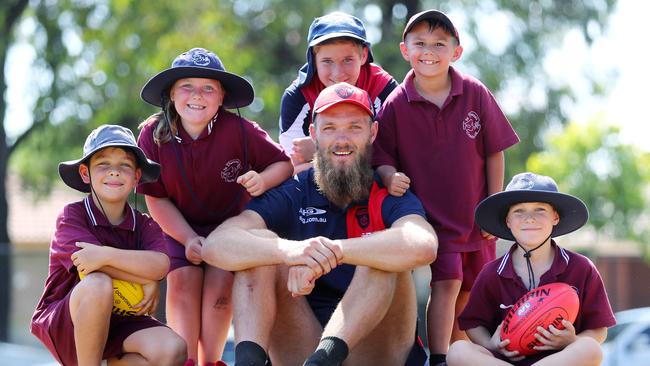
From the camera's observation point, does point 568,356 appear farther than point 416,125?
No

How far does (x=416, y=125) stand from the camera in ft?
17.5

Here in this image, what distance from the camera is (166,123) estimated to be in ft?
17.8

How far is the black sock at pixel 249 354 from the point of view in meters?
4.44

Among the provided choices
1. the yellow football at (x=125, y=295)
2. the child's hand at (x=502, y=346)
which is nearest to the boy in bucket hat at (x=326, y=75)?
the yellow football at (x=125, y=295)

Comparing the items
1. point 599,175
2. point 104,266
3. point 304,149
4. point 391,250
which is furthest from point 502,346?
point 599,175

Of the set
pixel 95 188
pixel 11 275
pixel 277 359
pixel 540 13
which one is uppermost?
pixel 540 13

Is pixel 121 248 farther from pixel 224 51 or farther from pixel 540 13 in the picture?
pixel 540 13

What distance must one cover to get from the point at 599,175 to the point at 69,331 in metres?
18.3

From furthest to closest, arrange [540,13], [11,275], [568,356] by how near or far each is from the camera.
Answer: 1. [540,13]
2. [11,275]
3. [568,356]

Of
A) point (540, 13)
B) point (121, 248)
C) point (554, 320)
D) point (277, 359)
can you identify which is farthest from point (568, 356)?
point (540, 13)

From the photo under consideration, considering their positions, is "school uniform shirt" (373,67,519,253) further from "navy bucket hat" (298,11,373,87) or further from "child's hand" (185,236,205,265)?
"child's hand" (185,236,205,265)

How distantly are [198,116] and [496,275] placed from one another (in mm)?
1883

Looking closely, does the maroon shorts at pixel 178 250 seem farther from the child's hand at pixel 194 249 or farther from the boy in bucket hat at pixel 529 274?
the boy in bucket hat at pixel 529 274

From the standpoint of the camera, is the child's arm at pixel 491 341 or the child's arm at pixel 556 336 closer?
the child's arm at pixel 556 336
